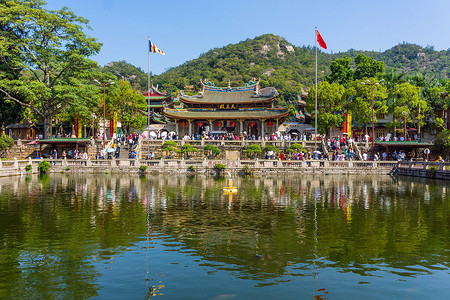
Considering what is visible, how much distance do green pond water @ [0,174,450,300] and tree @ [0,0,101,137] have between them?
2621 centimetres

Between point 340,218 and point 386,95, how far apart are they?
38.4 metres

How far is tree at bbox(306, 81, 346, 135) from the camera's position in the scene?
48.4m

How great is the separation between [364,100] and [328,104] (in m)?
4.39

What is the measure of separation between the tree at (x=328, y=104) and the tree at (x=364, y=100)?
1381 mm

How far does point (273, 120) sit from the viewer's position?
55125 millimetres

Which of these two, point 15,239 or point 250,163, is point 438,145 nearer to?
point 250,163

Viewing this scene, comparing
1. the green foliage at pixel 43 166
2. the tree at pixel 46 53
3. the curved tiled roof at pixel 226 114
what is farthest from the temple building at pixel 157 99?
the green foliage at pixel 43 166

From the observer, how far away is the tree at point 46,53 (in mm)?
42844

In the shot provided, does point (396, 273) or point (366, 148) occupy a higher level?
point (366, 148)

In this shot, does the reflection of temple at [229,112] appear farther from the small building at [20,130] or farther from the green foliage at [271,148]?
the small building at [20,130]

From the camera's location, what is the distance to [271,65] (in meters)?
Result: 134

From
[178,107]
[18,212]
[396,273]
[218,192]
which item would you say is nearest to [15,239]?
[18,212]

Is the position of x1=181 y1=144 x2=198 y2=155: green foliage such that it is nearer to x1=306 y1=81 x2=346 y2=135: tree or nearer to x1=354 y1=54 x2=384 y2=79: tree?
x1=306 y1=81 x2=346 y2=135: tree

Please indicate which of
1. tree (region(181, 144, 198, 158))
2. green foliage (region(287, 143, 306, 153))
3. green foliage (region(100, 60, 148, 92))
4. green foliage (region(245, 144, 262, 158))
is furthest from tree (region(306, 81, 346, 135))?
green foliage (region(100, 60, 148, 92))
